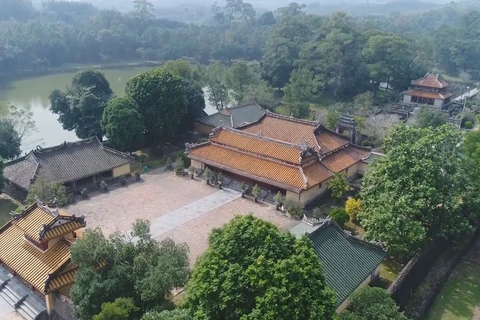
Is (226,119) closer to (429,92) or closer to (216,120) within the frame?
(216,120)

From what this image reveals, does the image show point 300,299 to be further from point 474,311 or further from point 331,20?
point 331,20

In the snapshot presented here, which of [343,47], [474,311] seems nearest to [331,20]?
[343,47]

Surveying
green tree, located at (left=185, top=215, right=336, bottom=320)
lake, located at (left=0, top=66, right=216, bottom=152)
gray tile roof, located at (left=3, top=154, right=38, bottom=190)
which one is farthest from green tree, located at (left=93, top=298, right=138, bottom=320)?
lake, located at (left=0, top=66, right=216, bottom=152)

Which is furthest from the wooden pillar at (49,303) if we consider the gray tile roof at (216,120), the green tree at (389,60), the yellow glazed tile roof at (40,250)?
the green tree at (389,60)

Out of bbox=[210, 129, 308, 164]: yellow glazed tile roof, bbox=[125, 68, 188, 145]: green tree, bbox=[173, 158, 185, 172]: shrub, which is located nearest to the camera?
bbox=[210, 129, 308, 164]: yellow glazed tile roof

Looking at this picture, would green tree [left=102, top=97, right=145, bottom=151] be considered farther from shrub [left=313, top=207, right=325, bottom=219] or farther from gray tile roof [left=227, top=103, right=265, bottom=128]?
shrub [left=313, top=207, right=325, bottom=219]

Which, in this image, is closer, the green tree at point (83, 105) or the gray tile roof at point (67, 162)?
the gray tile roof at point (67, 162)

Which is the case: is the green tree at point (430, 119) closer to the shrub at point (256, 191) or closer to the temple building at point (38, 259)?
the shrub at point (256, 191)
